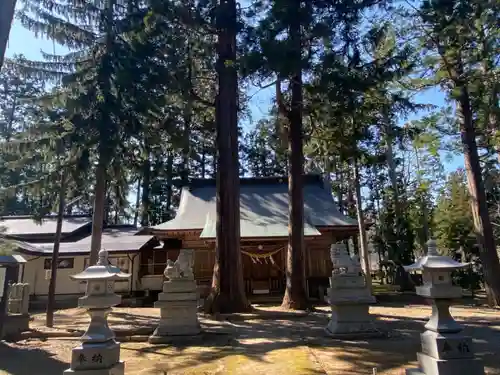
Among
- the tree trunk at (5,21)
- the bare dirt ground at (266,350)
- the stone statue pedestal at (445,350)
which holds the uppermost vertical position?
the tree trunk at (5,21)

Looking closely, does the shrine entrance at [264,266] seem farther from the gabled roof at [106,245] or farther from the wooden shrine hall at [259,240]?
the gabled roof at [106,245]

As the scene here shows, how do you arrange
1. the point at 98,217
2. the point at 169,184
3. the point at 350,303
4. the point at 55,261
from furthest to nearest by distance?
the point at 169,184 < the point at 98,217 < the point at 55,261 < the point at 350,303

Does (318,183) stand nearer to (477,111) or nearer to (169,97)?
(477,111)

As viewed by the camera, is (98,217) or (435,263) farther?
(98,217)

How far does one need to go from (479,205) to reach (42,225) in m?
18.8

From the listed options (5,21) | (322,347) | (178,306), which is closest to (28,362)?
(178,306)

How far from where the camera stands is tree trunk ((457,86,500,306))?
1048cm

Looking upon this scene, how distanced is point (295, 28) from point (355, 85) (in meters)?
1.96

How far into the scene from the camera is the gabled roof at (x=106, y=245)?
49.8 ft

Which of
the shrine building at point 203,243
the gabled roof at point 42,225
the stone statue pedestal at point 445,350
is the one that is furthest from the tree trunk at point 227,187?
the gabled roof at point 42,225

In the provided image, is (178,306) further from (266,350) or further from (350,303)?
(350,303)

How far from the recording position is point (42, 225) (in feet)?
58.6

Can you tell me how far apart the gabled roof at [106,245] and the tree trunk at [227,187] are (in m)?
7.01

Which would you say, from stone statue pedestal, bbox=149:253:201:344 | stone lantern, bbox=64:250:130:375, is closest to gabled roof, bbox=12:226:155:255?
stone statue pedestal, bbox=149:253:201:344
